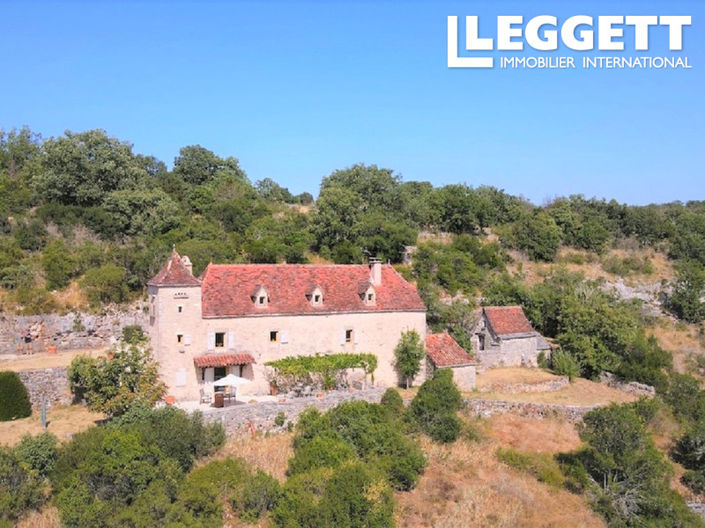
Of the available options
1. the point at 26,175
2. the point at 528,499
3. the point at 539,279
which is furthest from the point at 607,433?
the point at 26,175

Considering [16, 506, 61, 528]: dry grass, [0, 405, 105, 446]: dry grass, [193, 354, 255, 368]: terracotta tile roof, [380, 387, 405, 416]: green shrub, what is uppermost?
[193, 354, 255, 368]: terracotta tile roof

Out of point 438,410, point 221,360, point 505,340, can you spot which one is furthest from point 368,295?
point 505,340

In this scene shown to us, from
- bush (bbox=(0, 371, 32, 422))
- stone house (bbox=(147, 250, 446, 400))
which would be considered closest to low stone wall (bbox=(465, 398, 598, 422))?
stone house (bbox=(147, 250, 446, 400))

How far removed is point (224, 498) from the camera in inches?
920

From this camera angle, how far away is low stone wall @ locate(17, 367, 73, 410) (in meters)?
32.9

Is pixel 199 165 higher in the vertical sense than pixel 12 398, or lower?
higher

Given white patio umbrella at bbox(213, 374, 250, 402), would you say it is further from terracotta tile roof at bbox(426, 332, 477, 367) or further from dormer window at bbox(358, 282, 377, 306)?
terracotta tile roof at bbox(426, 332, 477, 367)

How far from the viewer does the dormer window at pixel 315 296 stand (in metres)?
34.6

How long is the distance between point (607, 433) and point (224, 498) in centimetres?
1805

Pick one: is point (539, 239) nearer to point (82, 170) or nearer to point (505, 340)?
point (505, 340)

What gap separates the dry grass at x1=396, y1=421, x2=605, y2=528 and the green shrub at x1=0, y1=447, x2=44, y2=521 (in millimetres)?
14374

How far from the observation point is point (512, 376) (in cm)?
4062

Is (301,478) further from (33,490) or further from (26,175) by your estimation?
(26,175)

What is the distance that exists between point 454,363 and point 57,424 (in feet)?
73.6
